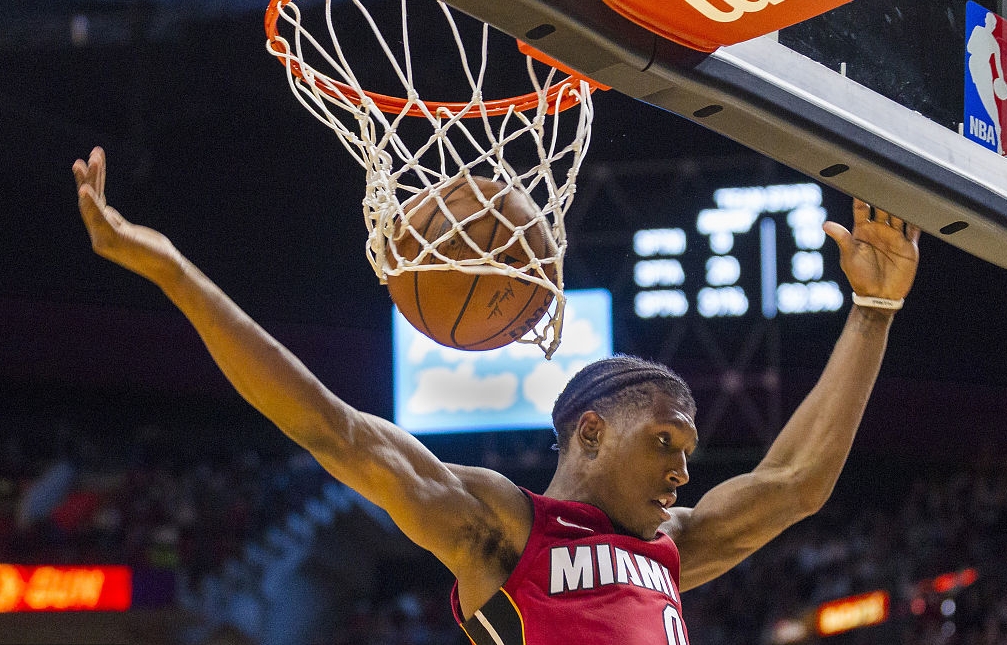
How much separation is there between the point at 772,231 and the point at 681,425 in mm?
6116

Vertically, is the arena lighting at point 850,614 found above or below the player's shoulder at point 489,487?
below

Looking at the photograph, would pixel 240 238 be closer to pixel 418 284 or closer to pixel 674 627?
pixel 418 284

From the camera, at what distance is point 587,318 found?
8391 mm

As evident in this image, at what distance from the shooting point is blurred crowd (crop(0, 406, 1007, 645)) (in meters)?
8.11

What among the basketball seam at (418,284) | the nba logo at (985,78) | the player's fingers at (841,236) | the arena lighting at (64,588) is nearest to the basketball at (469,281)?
the basketball seam at (418,284)

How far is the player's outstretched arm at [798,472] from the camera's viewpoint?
275 cm

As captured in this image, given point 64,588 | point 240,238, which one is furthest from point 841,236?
point 240,238

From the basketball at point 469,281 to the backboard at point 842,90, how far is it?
0.55 m

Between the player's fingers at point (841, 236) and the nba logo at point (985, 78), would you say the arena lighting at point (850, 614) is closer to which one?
the player's fingers at point (841, 236)

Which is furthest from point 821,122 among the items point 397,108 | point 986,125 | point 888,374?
point 888,374

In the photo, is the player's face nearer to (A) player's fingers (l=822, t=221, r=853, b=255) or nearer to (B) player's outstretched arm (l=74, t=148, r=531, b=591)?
(B) player's outstretched arm (l=74, t=148, r=531, b=591)

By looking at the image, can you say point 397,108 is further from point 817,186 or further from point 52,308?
point 52,308

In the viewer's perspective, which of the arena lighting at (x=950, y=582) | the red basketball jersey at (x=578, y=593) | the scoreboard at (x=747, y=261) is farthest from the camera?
the arena lighting at (x=950, y=582)

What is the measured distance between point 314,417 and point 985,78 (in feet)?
4.93
